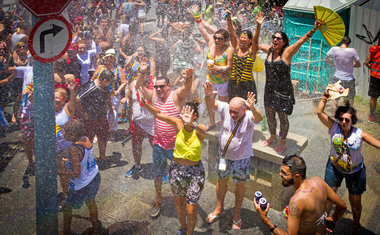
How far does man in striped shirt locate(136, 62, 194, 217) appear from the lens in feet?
16.8

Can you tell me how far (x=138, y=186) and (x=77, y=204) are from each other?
1.55m

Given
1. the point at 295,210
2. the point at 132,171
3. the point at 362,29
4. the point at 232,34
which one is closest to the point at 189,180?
the point at 295,210

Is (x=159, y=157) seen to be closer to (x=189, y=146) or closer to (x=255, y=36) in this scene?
(x=189, y=146)

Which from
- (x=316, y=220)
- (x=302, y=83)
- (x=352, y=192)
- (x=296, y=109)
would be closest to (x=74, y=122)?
(x=316, y=220)

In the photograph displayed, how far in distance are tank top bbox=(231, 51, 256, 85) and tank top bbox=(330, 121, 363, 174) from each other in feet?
5.08

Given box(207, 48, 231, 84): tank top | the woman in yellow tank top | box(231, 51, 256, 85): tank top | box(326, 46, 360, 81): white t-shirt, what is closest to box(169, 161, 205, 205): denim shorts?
the woman in yellow tank top

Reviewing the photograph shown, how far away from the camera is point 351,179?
4516mm

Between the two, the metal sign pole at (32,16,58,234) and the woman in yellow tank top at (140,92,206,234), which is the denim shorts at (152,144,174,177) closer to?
the woman in yellow tank top at (140,92,206,234)

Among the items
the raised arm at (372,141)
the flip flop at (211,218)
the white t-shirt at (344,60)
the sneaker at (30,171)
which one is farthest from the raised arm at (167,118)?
the white t-shirt at (344,60)

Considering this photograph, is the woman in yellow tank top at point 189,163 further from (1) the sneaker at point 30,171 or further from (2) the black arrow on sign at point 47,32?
(1) the sneaker at point 30,171

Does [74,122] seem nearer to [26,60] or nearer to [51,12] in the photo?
[51,12]

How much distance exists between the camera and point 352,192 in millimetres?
4559

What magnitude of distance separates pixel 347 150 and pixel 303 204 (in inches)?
50.0

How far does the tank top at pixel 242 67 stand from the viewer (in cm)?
552
